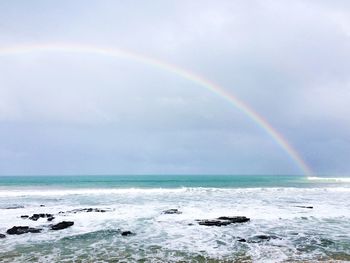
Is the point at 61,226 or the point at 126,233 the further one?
the point at 61,226

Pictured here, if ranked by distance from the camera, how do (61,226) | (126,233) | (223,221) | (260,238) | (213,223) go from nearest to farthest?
(260,238)
(126,233)
(61,226)
(213,223)
(223,221)

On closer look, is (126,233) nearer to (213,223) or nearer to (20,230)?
(20,230)

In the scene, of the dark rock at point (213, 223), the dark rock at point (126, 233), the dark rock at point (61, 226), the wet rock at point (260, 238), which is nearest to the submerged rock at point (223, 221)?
the dark rock at point (213, 223)

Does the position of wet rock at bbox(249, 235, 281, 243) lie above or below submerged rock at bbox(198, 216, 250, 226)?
below

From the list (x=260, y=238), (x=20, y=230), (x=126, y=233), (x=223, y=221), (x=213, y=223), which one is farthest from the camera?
(x=223, y=221)

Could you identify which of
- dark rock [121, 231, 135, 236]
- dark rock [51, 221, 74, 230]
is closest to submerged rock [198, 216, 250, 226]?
dark rock [121, 231, 135, 236]

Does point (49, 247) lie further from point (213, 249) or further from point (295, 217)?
point (295, 217)

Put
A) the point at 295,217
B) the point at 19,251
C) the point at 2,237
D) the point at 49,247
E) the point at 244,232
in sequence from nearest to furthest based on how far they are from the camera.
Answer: the point at 19,251 < the point at 49,247 < the point at 2,237 < the point at 244,232 < the point at 295,217

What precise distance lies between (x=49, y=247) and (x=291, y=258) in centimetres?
1380

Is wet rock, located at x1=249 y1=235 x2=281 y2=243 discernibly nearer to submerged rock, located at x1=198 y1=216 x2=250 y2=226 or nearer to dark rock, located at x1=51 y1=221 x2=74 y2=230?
submerged rock, located at x1=198 y1=216 x2=250 y2=226

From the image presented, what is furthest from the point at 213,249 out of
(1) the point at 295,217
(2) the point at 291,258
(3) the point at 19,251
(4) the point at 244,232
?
(1) the point at 295,217

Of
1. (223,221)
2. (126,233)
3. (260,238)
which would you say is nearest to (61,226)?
(126,233)

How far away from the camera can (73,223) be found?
93.9ft

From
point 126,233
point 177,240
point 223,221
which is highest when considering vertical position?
point 223,221
